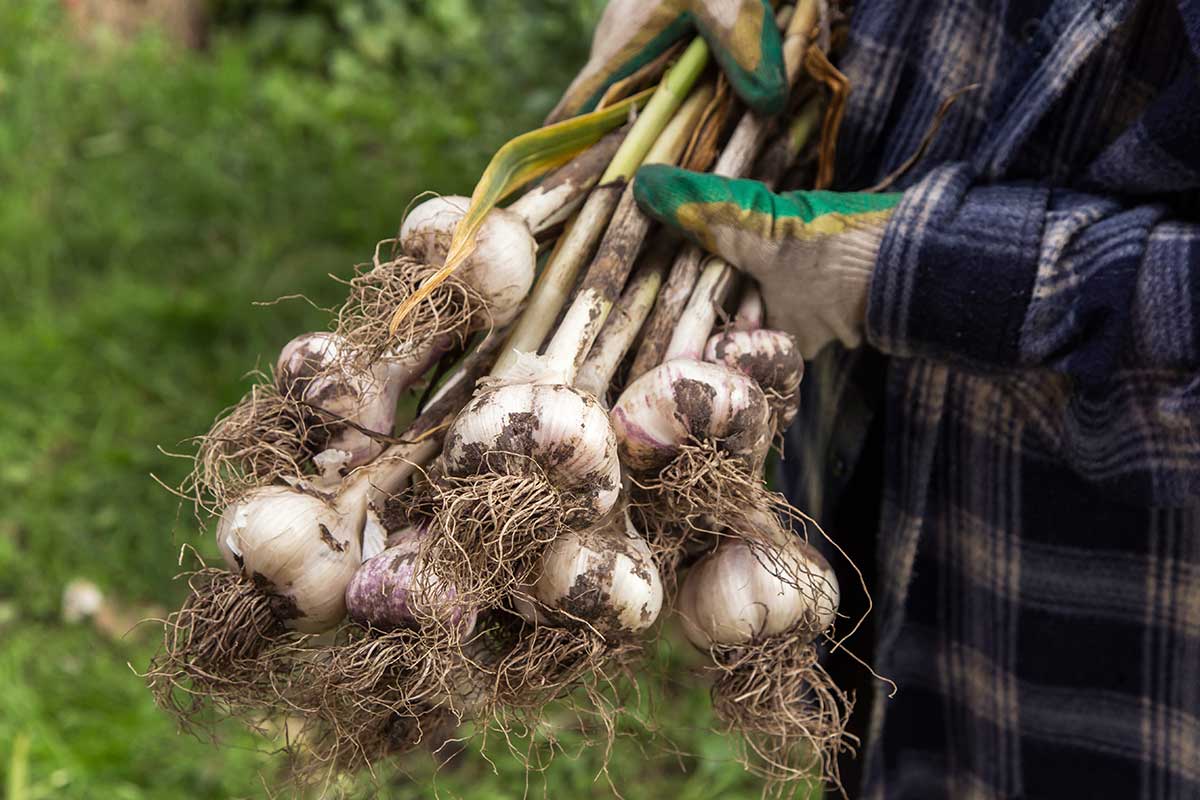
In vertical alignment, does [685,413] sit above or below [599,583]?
above

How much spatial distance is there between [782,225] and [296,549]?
0.52m

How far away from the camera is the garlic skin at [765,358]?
986mm

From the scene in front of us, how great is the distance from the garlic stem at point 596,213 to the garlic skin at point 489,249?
24 millimetres

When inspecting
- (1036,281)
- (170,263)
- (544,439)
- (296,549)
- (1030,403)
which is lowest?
(170,263)

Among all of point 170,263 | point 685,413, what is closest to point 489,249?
point 685,413

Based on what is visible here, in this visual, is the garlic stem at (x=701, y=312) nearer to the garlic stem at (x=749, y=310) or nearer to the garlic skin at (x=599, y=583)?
the garlic stem at (x=749, y=310)

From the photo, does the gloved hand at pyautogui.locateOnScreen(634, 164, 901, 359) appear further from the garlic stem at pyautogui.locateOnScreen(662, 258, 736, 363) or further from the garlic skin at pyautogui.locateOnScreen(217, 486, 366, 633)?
the garlic skin at pyautogui.locateOnScreen(217, 486, 366, 633)

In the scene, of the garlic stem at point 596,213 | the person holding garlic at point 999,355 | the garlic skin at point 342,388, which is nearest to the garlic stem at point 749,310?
the person holding garlic at point 999,355

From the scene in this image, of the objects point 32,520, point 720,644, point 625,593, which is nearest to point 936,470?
point 720,644

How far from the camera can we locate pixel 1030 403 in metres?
1.12

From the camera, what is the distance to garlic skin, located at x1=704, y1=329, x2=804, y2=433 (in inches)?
38.8

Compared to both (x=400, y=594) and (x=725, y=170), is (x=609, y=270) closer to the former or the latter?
(x=725, y=170)

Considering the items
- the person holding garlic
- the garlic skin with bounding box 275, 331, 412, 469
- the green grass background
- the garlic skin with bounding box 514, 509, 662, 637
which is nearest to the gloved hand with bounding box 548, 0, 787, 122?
the person holding garlic

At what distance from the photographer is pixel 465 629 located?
2.95 ft
